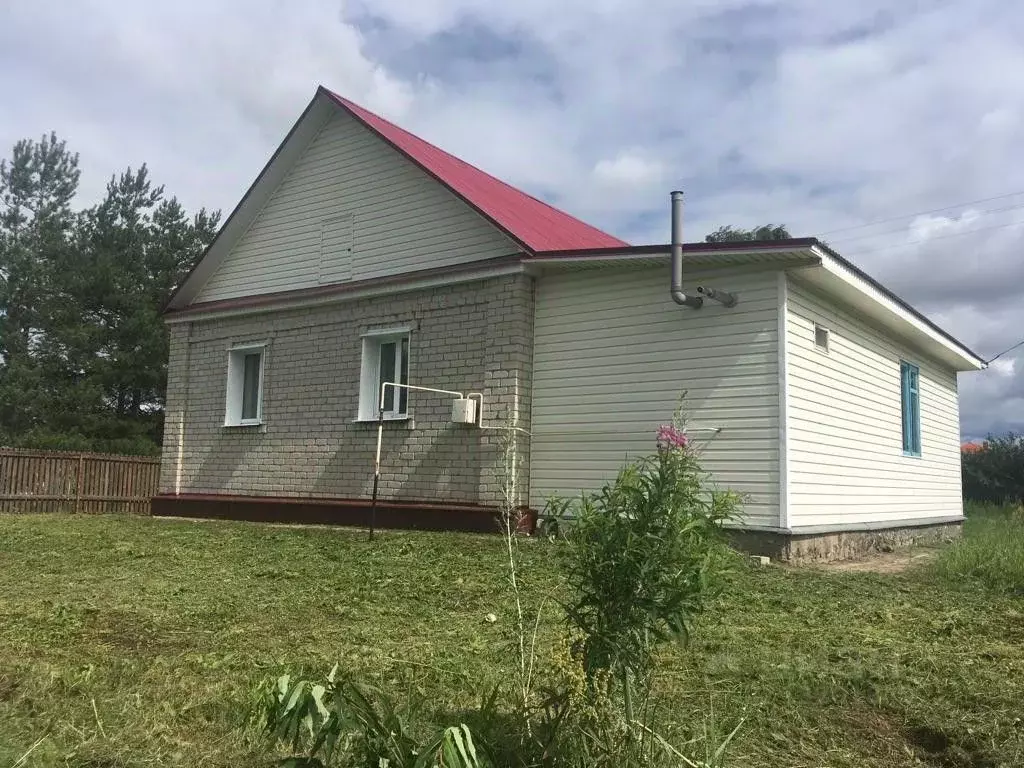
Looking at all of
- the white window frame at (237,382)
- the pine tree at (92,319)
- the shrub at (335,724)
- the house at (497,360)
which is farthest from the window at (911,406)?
the pine tree at (92,319)

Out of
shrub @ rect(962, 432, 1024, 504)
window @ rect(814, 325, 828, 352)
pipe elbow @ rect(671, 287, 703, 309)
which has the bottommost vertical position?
shrub @ rect(962, 432, 1024, 504)

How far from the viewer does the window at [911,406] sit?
13.6 metres

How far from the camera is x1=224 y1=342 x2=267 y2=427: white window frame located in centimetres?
1429

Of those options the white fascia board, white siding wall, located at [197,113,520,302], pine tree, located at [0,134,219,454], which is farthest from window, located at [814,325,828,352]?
pine tree, located at [0,134,219,454]

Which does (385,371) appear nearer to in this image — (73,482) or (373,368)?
(373,368)

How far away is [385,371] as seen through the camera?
42.1 feet

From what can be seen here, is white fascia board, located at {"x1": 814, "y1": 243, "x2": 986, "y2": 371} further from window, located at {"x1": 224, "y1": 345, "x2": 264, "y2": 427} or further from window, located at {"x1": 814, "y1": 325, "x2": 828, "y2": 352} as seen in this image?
window, located at {"x1": 224, "y1": 345, "x2": 264, "y2": 427}

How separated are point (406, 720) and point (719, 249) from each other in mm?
7343

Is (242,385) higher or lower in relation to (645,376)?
higher

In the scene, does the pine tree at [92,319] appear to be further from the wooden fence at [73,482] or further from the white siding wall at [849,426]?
the white siding wall at [849,426]

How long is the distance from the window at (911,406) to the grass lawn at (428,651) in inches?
203

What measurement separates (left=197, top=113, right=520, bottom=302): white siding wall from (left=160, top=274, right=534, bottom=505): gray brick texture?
56cm

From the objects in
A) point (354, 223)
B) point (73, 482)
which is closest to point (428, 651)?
point (354, 223)

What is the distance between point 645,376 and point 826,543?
279 cm
